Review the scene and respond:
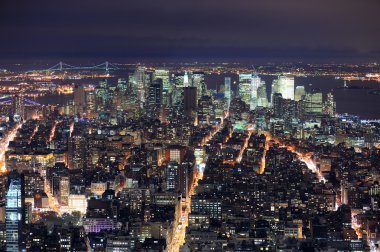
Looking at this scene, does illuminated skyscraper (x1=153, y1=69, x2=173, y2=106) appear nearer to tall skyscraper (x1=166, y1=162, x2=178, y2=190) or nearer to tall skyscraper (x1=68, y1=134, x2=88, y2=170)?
tall skyscraper (x1=68, y1=134, x2=88, y2=170)

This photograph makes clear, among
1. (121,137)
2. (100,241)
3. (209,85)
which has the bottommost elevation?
(100,241)

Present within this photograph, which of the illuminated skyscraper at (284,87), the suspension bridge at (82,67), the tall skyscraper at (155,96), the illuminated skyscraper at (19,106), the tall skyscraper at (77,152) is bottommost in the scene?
the tall skyscraper at (77,152)

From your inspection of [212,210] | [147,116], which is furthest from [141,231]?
[147,116]

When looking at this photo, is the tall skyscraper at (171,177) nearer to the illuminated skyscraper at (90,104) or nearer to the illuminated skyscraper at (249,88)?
the illuminated skyscraper at (90,104)

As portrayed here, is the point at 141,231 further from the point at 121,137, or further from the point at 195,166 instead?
the point at 121,137

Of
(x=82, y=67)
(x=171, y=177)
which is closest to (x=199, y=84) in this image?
(x=82, y=67)

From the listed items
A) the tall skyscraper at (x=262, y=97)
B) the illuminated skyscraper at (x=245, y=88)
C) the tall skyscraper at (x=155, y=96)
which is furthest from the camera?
the illuminated skyscraper at (x=245, y=88)

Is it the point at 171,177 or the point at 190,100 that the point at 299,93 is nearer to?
the point at 190,100

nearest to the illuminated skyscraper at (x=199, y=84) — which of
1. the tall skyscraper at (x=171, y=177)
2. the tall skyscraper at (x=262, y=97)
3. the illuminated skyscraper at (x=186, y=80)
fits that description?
the illuminated skyscraper at (x=186, y=80)
